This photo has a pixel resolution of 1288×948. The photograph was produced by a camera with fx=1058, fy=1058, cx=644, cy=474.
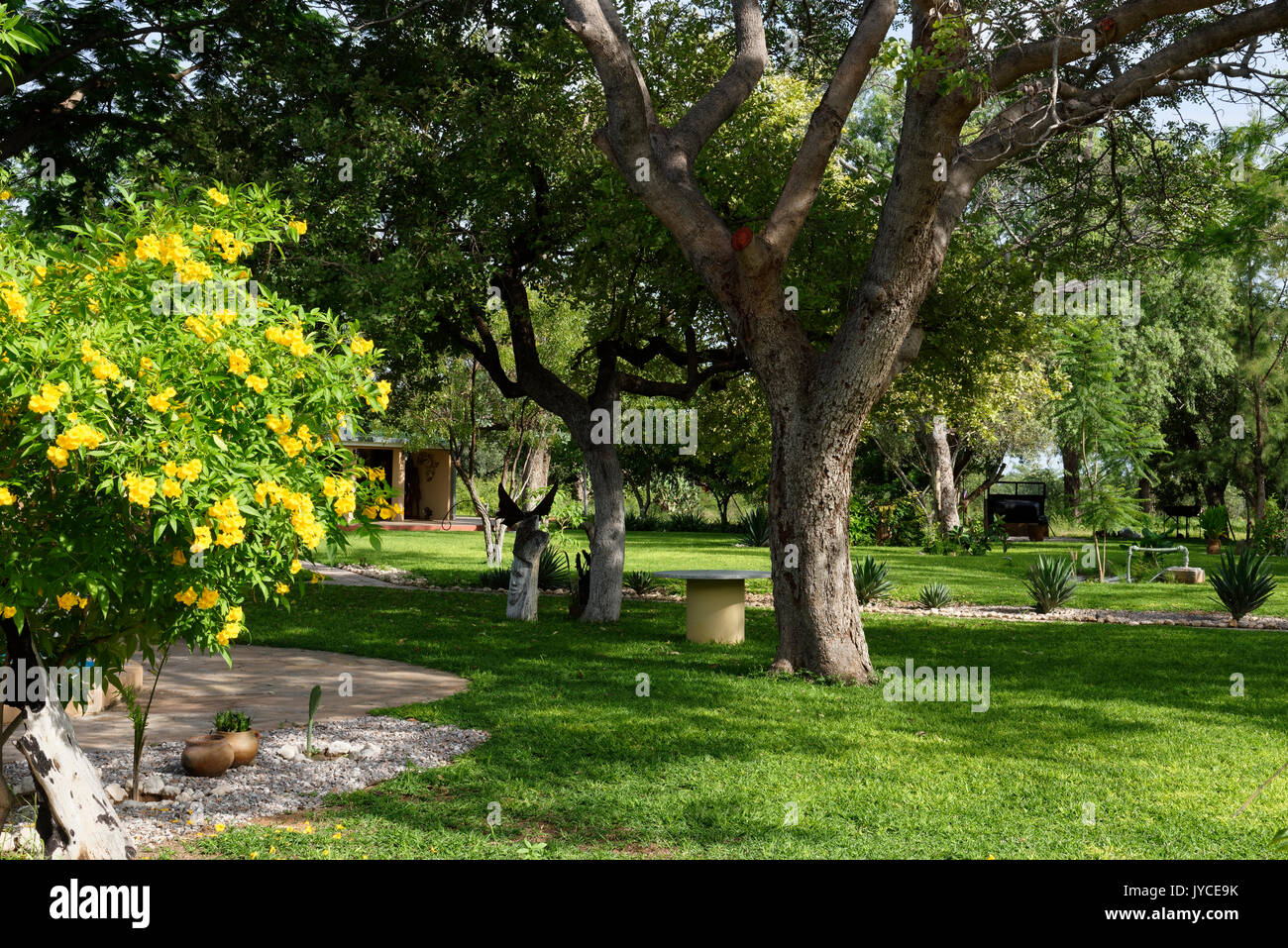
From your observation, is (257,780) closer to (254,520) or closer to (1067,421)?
(254,520)

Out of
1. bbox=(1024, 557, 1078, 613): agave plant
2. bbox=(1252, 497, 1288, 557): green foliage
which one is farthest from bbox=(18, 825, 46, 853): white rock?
bbox=(1252, 497, 1288, 557): green foliage

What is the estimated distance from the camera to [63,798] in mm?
4527

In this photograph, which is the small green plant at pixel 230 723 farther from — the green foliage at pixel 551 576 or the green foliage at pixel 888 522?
the green foliage at pixel 888 522

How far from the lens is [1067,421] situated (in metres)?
20.2

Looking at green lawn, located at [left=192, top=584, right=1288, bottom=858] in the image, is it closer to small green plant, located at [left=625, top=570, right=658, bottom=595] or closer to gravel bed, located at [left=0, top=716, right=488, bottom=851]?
gravel bed, located at [left=0, top=716, right=488, bottom=851]

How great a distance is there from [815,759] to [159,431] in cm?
477

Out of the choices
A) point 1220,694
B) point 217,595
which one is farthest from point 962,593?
point 217,595

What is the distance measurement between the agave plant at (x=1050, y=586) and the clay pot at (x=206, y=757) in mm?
13157

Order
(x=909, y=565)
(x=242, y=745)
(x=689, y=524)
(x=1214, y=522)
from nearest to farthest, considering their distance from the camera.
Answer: (x=242, y=745) → (x=909, y=565) → (x=1214, y=522) → (x=689, y=524)

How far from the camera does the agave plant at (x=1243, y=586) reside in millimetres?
15117

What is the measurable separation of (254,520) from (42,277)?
1.27 metres

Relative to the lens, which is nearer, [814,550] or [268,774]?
[268,774]

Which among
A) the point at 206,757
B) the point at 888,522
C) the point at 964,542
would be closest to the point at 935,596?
the point at 206,757

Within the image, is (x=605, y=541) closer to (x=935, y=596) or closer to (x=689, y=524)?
(x=935, y=596)
